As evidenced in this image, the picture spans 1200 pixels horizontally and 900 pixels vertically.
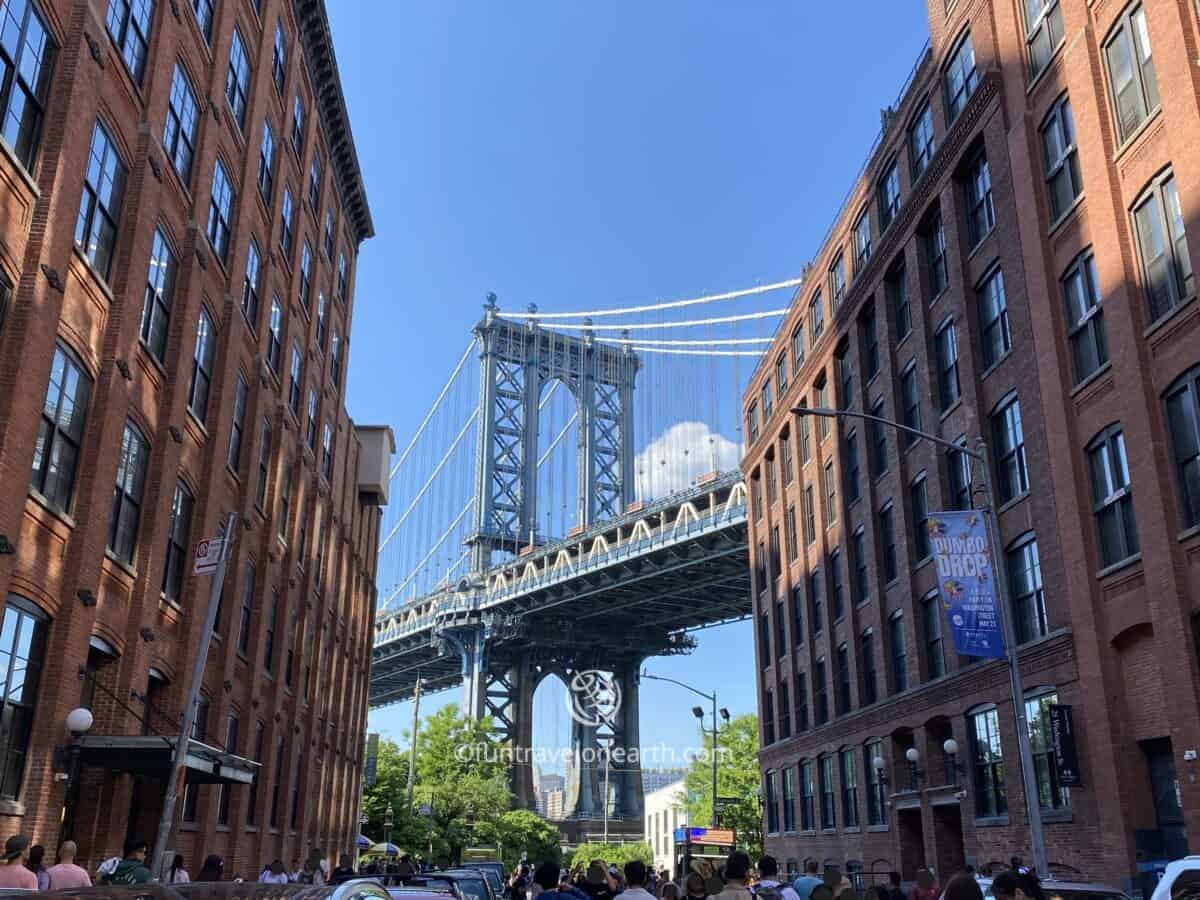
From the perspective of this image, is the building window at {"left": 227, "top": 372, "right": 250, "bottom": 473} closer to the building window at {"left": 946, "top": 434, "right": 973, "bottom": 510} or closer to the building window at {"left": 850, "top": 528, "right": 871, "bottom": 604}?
the building window at {"left": 946, "top": 434, "right": 973, "bottom": 510}

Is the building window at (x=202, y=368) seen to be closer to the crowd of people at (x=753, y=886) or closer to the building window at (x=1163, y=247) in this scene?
the crowd of people at (x=753, y=886)

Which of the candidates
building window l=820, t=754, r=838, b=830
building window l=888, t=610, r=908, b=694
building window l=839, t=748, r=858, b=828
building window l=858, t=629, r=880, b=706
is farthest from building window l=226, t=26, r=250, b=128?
building window l=820, t=754, r=838, b=830

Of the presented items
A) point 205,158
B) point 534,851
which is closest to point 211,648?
point 205,158

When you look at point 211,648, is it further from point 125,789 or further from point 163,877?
point 163,877

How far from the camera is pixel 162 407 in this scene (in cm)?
2145

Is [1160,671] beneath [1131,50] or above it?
beneath

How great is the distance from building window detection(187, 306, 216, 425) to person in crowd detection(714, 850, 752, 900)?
17.9 metres

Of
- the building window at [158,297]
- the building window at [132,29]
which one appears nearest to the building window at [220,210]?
the building window at [158,297]

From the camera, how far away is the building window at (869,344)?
37375 mm

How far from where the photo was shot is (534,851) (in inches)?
3155

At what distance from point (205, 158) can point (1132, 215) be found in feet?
59.7

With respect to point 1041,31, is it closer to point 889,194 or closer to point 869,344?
point 889,194

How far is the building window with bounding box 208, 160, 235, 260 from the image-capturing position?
989 inches

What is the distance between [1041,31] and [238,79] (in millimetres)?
18447
